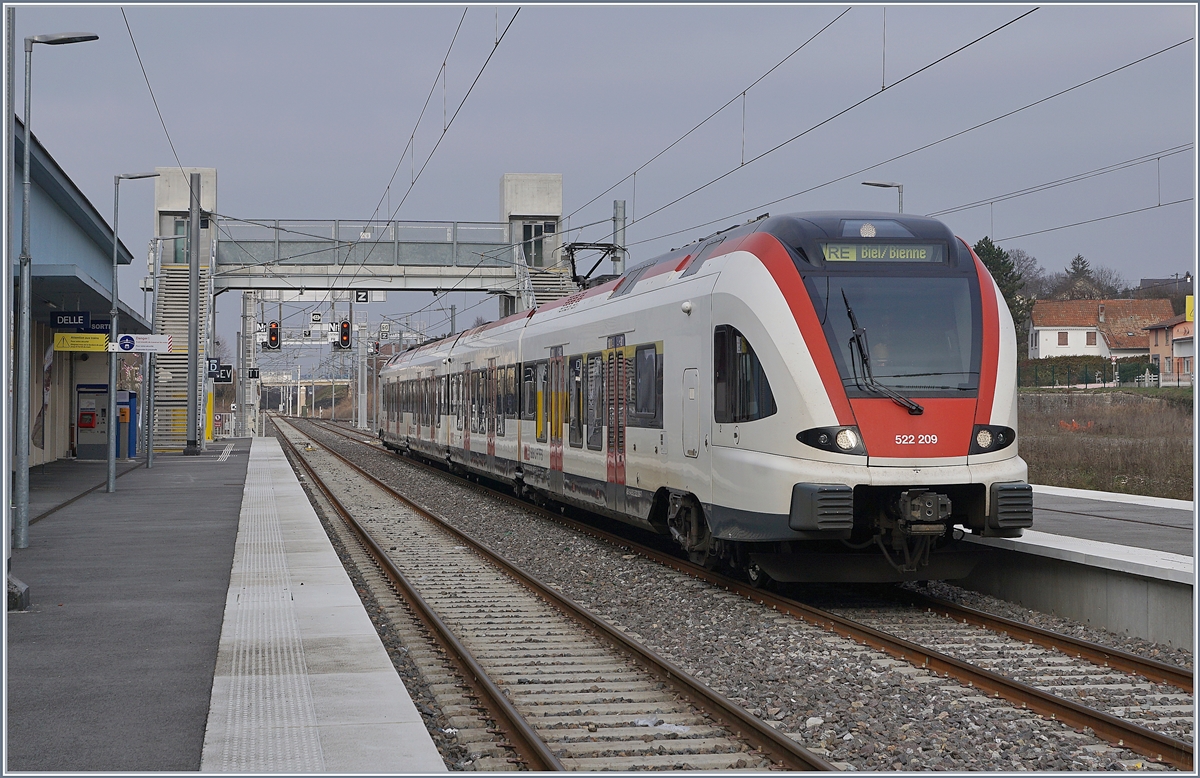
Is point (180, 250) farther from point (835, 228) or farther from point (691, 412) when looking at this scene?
point (835, 228)

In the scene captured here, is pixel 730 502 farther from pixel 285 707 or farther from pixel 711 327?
pixel 285 707

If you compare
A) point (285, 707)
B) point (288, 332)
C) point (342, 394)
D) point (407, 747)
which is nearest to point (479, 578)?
point (285, 707)

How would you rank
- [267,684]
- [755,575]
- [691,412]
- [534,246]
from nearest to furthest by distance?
[267,684]
[755,575]
[691,412]
[534,246]

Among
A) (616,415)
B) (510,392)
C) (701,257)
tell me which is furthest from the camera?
(510,392)

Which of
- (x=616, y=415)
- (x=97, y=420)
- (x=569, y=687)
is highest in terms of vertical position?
(x=616, y=415)

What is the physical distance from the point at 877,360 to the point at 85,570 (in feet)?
26.6

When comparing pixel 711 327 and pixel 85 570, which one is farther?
pixel 85 570

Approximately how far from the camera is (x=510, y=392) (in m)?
21.5

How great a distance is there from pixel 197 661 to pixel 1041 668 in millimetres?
5704

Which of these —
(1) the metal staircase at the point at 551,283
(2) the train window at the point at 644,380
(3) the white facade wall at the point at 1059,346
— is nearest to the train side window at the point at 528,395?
(2) the train window at the point at 644,380

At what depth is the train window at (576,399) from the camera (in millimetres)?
16734

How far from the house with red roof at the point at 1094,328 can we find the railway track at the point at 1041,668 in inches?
2834

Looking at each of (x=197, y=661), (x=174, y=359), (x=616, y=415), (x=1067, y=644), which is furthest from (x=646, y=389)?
(x=174, y=359)

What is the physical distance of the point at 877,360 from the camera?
10.6 m
